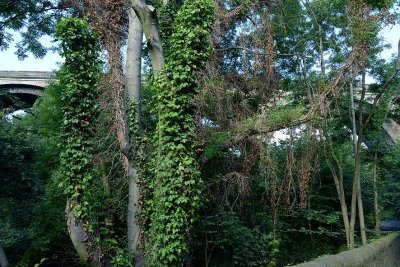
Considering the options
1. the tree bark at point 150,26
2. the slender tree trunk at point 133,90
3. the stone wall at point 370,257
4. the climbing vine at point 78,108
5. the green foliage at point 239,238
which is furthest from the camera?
the green foliage at point 239,238

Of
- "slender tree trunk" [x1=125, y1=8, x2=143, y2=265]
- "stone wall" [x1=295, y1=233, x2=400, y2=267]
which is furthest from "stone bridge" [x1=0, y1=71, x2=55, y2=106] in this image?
"stone wall" [x1=295, y1=233, x2=400, y2=267]

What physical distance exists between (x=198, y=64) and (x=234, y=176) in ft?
12.8

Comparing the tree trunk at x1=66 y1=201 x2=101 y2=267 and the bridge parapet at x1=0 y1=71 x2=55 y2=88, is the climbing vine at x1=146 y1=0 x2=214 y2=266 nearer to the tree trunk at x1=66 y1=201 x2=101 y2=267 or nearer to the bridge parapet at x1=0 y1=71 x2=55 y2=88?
the tree trunk at x1=66 y1=201 x2=101 y2=267

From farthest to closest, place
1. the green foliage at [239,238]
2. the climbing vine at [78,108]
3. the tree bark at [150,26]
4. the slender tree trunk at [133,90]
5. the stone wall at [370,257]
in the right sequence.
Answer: the green foliage at [239,238]
the slender tree trunk at [133,90]
the tree bark at [150,26]
the climbing vine at [78,108]
the stone wall at [370,257]

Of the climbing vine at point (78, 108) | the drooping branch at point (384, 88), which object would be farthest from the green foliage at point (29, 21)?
the drooping branch at point (384, 88)

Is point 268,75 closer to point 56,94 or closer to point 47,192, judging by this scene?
point 47,192

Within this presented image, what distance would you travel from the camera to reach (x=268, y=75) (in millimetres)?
12891

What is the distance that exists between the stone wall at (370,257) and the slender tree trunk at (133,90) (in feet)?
19.2

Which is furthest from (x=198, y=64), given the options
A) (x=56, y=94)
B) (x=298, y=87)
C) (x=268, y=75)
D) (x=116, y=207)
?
(x=56, y=94)

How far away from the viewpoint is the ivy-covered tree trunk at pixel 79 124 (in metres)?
9.86

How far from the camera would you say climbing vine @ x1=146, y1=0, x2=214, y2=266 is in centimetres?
938

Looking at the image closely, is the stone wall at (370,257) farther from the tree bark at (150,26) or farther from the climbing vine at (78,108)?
the tree bark at (150,26)

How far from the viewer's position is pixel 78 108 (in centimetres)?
1039

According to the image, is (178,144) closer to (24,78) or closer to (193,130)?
(193,130)
